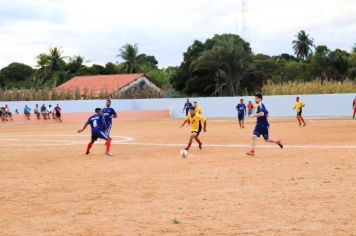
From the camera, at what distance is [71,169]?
1602 cm

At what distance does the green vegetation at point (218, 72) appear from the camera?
200 ft

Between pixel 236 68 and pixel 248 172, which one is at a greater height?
pixel 236 68

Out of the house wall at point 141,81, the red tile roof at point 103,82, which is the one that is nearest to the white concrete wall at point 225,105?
the red tile roof at point 103,82

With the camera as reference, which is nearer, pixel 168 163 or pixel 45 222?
pixel 45 222

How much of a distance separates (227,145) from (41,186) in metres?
10.8

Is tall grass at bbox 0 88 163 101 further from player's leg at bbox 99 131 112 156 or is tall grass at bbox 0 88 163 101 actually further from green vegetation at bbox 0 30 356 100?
player's leg at bbox 99 131 112 156

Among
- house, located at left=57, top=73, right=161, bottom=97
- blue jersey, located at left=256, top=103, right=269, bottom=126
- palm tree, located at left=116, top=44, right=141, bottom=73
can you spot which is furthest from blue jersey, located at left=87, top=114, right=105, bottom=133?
palm tree, located at left=116, top=44, right=141, bottom=73

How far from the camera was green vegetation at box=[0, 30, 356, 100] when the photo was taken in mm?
60906

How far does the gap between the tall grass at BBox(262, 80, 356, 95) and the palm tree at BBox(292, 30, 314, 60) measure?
58.3 meters

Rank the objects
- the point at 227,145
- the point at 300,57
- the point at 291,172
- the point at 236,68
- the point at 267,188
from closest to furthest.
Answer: the point at 267,188, the point at 291,172, the point at 227,145, the point at 236,68, the point at 300,57

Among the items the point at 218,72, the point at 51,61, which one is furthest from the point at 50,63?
the point at 218,72

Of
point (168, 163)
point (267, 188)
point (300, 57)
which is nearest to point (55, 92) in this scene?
point (168, 163)

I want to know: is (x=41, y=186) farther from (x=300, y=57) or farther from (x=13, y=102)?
(x=300, y=57)

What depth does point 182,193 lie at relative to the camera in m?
11.5
